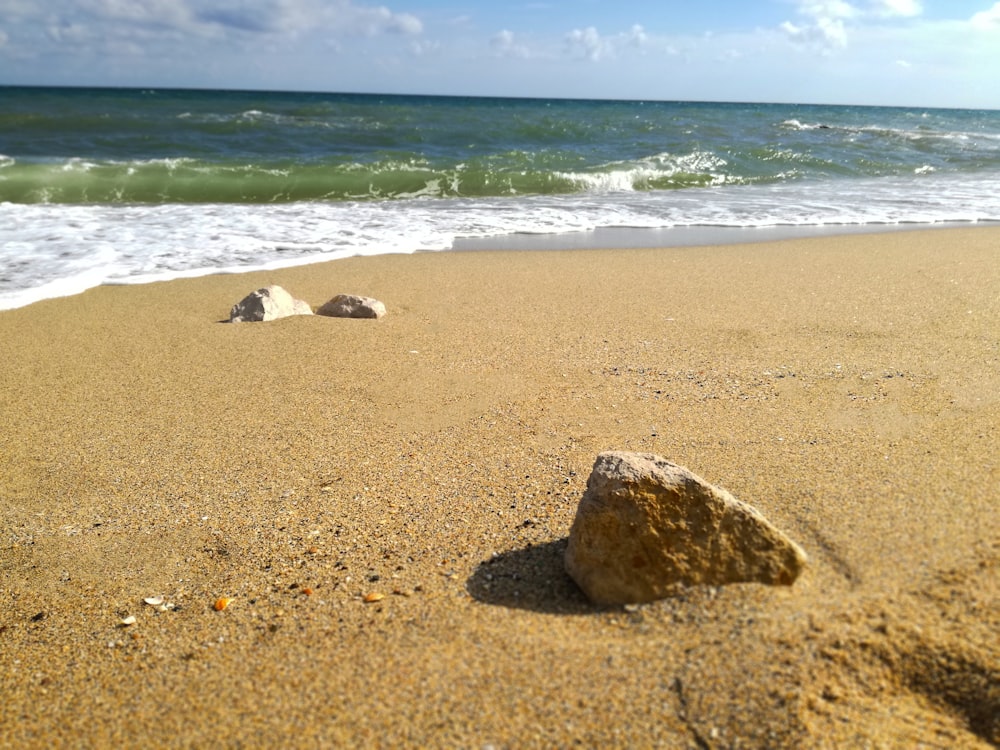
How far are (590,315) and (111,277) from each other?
370 centimetres

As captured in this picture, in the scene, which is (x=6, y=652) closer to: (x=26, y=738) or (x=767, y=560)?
(x=26, y=738)

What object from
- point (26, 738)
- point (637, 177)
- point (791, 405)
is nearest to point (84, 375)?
point (26, 738)

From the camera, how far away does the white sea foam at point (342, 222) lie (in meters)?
6.05

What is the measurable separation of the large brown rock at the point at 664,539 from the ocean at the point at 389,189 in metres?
4.63

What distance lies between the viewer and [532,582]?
197 cm

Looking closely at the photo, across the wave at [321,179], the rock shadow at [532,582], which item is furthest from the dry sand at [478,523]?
the wave at [321,179]

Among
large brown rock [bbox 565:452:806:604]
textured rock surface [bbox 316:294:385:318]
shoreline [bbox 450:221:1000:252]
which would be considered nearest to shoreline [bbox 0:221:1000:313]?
shoreline [bbox 450:221:1000:252]

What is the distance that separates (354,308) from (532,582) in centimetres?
285

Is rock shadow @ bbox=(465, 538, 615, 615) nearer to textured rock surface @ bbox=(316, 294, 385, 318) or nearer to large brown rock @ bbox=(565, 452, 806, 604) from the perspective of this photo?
large brown rock @ bbox=(565, 452, 806, 604)

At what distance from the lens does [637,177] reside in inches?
508

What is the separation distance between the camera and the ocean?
270 inches

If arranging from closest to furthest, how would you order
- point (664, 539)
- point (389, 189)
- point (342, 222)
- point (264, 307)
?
point (664, 539)
point (264, 307)
point (342, 222)
point (389, 189)

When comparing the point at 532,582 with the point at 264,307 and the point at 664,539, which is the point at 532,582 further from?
the point at 264,307

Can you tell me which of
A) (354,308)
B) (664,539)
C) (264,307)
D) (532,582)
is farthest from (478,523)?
(264,307)
